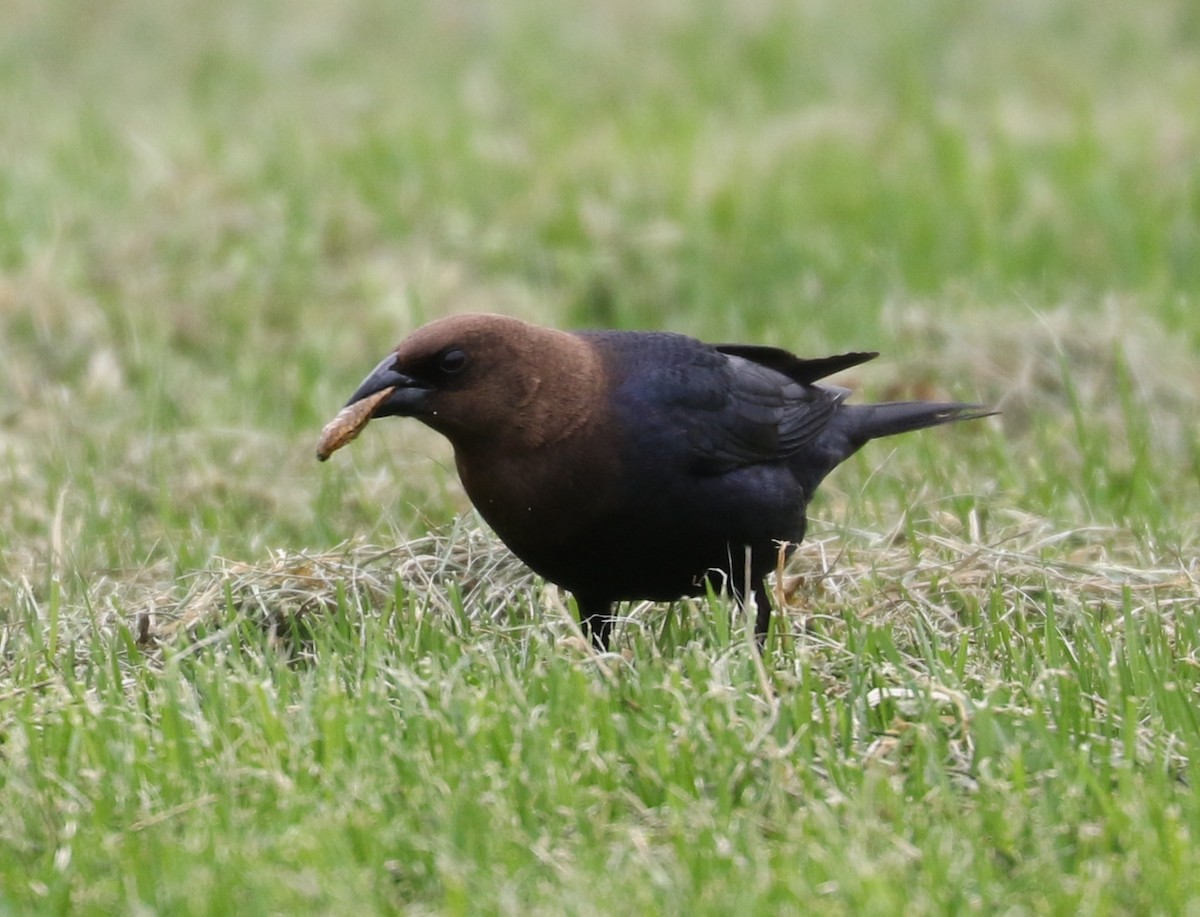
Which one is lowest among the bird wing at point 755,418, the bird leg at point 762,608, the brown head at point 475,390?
the bird leg at point 762,608

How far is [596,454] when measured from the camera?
417 centimetres

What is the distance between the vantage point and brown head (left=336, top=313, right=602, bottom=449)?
4203mm

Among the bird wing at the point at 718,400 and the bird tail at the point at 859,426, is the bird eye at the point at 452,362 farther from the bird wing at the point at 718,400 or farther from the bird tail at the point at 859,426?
the bird tail at the point at 859,426

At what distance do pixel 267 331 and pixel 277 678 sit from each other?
378cm

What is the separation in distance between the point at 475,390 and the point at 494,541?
785 mm

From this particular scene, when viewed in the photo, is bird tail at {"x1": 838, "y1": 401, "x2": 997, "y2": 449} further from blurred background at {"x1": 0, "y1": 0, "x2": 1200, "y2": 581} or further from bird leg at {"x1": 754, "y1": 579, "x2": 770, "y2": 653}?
bird leg at {"x1": 754, "y1": 579, "x2": 770, "y2": 653}

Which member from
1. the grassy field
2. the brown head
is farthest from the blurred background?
the brown head

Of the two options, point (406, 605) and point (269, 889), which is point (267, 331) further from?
point (269, 889)

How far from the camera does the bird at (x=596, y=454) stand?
415cm

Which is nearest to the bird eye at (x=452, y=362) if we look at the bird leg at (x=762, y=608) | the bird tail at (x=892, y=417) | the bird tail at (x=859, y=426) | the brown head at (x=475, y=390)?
the brown head at (x=475, y=390)

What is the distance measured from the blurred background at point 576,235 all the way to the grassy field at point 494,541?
0.03 metres

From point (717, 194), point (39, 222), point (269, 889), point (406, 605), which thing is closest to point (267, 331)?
point (39, 222)

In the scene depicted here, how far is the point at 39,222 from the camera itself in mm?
7969

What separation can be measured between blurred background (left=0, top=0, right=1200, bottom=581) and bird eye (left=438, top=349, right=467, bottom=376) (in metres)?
0.95
